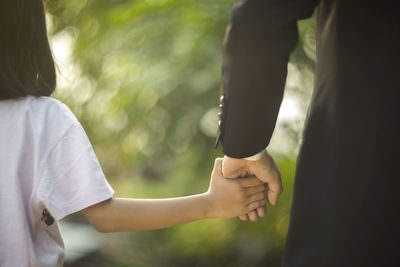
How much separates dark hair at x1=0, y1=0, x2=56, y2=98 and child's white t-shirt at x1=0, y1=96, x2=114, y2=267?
0.18 ft

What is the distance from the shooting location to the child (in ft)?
3.55

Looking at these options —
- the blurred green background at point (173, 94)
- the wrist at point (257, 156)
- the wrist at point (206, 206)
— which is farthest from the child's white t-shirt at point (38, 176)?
the blurred green background at point (173, 94)

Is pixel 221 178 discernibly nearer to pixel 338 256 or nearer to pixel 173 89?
pixel 338 256

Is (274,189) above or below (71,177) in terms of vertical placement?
below

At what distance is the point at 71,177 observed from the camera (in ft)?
3.65

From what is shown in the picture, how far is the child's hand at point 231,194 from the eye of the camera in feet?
4.49

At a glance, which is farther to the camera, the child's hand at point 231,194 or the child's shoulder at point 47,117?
the child's hand at point 231,194

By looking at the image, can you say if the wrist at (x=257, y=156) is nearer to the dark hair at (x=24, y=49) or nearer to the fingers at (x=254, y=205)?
the fingers at (x=254, y=205)

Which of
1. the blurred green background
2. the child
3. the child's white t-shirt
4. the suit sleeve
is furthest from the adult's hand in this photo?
the blurred green background

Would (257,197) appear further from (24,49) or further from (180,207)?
(24,49)

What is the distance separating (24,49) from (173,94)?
5.56 feet

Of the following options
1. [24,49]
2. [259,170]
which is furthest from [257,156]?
[24,49]

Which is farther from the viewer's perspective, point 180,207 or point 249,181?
point 249,181

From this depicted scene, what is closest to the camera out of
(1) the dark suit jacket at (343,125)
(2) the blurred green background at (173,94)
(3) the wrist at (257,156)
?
(1) the dark suit jacket at (343,125)
